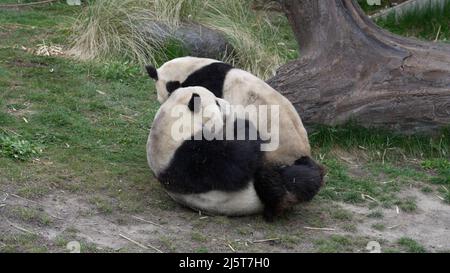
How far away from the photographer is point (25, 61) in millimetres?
8414

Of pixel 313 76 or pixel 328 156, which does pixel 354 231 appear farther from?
pixel 313 76

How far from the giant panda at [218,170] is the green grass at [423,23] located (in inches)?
241

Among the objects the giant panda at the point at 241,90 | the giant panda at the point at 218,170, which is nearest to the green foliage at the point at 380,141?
the giant panda at the point at 241,90

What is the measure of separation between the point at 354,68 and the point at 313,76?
0.36 meters

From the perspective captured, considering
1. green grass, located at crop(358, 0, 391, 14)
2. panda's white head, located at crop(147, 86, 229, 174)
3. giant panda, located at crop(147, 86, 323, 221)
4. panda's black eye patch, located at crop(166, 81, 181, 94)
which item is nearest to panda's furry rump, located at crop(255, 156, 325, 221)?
giant panda, located at crop(147, 86, 323, 221)

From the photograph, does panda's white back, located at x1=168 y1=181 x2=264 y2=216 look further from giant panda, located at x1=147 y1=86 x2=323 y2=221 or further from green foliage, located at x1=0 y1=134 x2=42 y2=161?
green foliage, located at x1=0 y1=134 x2=42 y2=161

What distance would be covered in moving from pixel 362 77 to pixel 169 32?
3.35 metres

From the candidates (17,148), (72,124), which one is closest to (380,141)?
(72,124)

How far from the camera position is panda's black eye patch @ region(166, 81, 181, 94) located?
573 cm

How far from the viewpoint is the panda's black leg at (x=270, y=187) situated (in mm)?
5008

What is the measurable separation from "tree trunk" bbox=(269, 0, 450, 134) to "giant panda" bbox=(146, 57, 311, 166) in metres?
1.16
